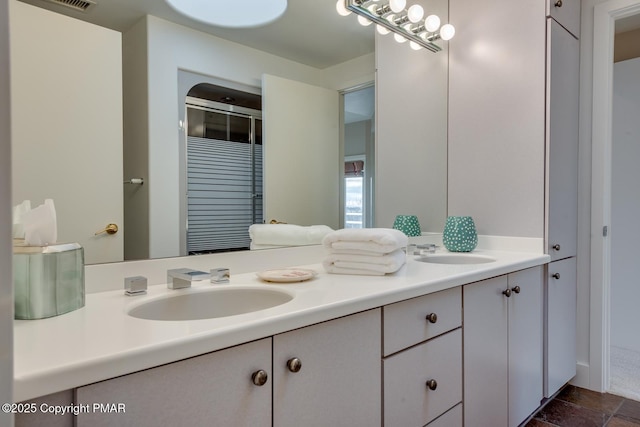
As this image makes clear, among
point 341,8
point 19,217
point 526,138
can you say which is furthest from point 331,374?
point 526,138

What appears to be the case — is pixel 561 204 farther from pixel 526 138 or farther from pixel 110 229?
pixel 110 229

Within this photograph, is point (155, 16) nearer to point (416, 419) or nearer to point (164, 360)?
point (164, 360)

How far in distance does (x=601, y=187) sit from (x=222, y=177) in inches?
79.6

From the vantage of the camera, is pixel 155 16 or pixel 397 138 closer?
pixel 155 16

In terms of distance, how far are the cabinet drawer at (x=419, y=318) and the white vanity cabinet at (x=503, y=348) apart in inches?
3.4

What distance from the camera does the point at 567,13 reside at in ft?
6.28

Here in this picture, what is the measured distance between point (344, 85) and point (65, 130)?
1.10 m

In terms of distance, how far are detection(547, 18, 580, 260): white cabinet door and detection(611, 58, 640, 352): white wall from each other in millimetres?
874

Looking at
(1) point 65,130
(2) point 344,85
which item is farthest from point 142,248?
(2) point 344,85

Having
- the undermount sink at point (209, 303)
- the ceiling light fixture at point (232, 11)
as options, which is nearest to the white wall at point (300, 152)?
the ceiling light fixture at point (232, 11)

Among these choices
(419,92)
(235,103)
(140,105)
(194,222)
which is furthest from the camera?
(419,92)

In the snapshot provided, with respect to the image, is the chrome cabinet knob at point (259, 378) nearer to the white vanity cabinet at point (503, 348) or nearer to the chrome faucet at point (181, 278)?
the chrome faucet at point (181, 278)

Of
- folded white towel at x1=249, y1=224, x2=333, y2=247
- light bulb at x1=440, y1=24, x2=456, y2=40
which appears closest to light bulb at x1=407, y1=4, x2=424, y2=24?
light bulb at x1=440, y1=24, x2=456, y2=40

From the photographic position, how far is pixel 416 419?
42.8 inches
